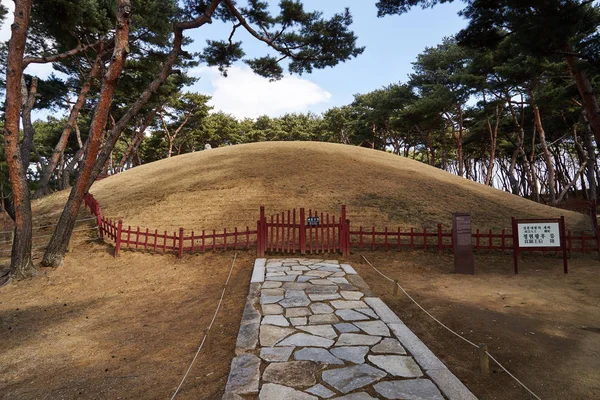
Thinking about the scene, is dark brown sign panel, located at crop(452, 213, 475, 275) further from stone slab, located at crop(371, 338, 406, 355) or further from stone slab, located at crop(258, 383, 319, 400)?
stone slab, located at crop(258, 383, 319, 400)

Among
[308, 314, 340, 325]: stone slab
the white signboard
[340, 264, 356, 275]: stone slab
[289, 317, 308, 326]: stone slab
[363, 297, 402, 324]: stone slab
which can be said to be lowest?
[289, 317, 308, 326]: stone slab

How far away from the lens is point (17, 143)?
7.02 metres

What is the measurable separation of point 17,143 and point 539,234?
11.9m

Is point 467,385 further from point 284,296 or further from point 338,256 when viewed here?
point 338,256

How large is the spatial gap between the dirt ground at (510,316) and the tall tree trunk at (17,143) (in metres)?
7.68

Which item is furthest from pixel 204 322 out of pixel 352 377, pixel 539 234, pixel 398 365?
pixel 539 234

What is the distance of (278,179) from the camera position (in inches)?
547

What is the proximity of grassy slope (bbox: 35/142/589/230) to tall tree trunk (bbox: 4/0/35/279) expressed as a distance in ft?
12.5

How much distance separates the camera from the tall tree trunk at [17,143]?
673cm

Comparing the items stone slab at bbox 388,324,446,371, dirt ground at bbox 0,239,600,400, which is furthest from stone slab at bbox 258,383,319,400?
stone slab at bbox 388,324,446,371

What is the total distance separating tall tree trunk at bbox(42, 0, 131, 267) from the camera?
7688mm

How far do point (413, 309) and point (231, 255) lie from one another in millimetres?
4929

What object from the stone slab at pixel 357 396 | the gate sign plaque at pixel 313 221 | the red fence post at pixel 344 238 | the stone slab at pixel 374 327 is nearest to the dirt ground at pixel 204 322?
the red fence post at pixel 344 238

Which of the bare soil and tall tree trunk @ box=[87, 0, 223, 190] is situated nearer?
the bare soil
